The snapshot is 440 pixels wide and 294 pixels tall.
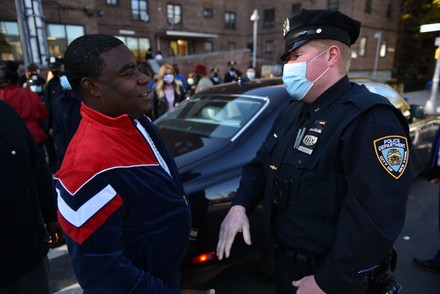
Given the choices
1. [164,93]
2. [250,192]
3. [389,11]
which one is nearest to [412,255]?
[250,192]

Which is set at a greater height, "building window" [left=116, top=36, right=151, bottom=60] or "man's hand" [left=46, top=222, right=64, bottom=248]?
"building window" [left=116, top=36, right=151, bottom=60]

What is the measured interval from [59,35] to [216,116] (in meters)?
19.4

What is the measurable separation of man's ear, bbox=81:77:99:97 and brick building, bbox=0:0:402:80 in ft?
61.8

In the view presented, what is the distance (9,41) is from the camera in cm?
1717

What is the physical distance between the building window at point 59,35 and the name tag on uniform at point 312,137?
67.6 feet

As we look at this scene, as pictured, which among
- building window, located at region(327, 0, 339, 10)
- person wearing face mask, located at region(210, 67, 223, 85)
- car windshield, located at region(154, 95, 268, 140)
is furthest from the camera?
building window, located at region(327, 0, 339, 10)

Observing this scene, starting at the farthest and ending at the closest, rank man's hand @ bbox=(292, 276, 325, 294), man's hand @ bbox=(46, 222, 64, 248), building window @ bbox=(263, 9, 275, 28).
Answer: building window @ bbox=(263, 9, 275, 28) → man's hand @ bbox=(46, 222, 64, 248) → man's hand @ bbox=(292, 276, 325, 294)

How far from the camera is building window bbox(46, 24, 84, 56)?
18.4m

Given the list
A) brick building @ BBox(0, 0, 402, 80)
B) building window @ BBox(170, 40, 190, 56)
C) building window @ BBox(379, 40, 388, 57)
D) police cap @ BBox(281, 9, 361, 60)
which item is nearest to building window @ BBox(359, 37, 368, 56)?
brick building @ BBox(0, 0, 402, 80)

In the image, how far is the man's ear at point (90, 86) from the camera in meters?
1.15

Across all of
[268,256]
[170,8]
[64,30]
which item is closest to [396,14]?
[170,8]

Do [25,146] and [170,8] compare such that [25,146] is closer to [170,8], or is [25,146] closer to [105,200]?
[105,200]

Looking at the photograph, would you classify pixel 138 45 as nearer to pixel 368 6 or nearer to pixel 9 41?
pixel 9 41

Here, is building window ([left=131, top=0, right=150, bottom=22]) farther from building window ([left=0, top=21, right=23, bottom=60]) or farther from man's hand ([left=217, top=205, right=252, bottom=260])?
man's hand ([left=217, top=205, right=252, bottom=260])
